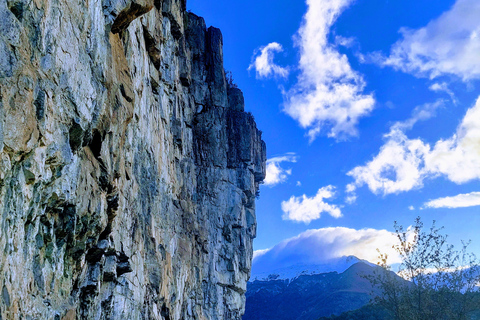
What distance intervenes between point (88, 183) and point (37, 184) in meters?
2.99

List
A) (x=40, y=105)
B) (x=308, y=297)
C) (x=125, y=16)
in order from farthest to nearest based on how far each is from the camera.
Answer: (x=308, y=297), (x=125, y=16), (x=40, y=105)

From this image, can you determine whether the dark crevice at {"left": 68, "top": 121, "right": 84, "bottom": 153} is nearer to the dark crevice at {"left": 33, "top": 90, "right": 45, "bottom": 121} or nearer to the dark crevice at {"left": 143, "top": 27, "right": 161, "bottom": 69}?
the dark crevice at {"left": 33, "top": 90, "right": 45, "bottom": 121}

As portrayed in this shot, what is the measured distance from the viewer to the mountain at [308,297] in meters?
103

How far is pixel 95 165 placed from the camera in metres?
12.3

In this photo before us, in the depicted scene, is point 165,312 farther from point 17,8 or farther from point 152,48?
point 17,8

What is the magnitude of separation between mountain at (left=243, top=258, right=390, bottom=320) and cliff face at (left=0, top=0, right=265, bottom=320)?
7946cm

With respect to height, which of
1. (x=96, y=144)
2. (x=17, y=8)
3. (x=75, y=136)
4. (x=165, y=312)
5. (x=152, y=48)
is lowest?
(x=165, y=312)

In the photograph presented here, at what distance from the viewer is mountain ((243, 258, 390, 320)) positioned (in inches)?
4040

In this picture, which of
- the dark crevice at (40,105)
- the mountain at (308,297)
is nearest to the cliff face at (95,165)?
the dark crevice at (40,105)

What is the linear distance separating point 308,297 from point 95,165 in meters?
122

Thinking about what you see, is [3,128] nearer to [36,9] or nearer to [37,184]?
[37,184]

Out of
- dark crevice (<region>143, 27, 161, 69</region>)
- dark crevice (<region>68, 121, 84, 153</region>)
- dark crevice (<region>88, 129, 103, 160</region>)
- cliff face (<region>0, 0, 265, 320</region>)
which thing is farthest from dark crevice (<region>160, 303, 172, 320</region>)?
dark crevice (<region>68, 121, 84, 153</region>)

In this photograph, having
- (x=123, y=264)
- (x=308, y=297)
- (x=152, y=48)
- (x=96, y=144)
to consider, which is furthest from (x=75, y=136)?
(x=308, y=297)

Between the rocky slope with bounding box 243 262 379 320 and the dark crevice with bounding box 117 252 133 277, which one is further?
the rocky slope with bounding box 243 262 379 320
